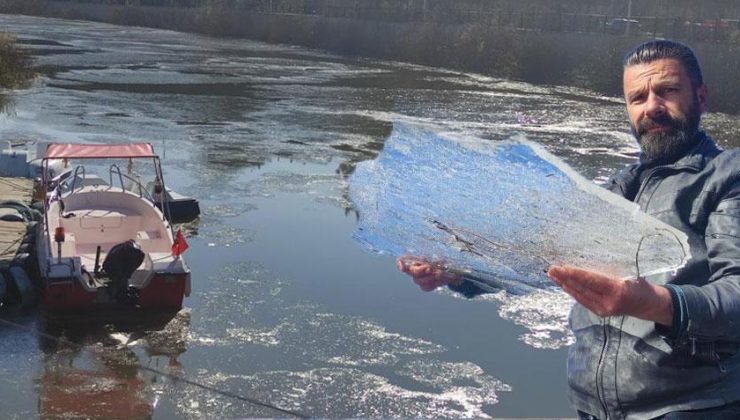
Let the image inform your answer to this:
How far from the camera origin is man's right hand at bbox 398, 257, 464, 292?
2768mm

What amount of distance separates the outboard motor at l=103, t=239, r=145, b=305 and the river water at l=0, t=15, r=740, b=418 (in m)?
0.52

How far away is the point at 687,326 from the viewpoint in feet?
7.28

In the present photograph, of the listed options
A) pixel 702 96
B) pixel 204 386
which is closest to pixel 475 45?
pixel 204 386

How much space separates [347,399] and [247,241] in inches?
230

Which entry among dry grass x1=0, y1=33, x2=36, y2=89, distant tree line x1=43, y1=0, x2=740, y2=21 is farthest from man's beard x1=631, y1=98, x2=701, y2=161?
distant tree line x1=43, y1=0, x2=740, y2=21

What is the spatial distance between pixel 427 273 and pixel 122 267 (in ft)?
29.3

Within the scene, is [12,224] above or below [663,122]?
below

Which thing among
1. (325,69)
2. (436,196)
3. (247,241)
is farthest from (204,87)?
(436,196)

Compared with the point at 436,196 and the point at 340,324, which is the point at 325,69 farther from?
the point at 436,196

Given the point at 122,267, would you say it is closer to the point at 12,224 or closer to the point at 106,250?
the point at 106,250

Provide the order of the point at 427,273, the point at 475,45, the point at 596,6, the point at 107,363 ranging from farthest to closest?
1. the point at 596,6
2. the point at 475,45
3. the point at 107,363
4. the point at 427,273

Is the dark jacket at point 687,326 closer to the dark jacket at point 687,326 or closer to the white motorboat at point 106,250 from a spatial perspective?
the dark jacket at point 687,326

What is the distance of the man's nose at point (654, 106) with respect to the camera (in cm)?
258

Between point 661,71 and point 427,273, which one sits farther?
point 427,273
